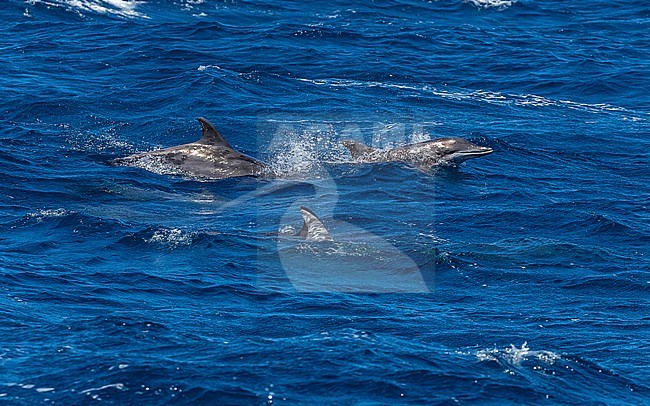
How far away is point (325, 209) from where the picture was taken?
951 inches

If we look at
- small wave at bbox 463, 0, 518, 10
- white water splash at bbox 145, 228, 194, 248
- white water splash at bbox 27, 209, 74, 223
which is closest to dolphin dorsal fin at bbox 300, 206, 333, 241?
white water splash at bbox 145, 228, 194, 248

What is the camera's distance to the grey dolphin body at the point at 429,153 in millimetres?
27797

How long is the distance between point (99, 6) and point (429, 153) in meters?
17.6

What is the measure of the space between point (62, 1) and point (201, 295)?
24.6m

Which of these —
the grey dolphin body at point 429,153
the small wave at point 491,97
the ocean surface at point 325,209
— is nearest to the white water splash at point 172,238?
the ocean surface at point 325,209

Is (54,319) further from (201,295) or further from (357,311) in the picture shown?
(357,311)

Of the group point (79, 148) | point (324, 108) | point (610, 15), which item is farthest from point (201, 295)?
point (610, 15)

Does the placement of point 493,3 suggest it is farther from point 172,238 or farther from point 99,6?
point 172,238

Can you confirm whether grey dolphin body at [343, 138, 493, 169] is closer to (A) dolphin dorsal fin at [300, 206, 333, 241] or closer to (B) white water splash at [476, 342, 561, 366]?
(A) dolphin dorsal fin at [300, 206, 333, 241]

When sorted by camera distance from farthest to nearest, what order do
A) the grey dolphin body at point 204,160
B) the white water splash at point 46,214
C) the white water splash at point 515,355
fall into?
the grey dolphin body at point 204,160 < the white water splash at point 46,214 < the white water splash at point 515,355

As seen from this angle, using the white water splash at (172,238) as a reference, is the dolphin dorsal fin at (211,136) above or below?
above

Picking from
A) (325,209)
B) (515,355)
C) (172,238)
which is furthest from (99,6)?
(515,355)

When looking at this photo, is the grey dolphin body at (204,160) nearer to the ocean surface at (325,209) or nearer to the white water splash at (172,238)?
the ocean surface at (325,209)

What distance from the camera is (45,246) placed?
2091 cm
